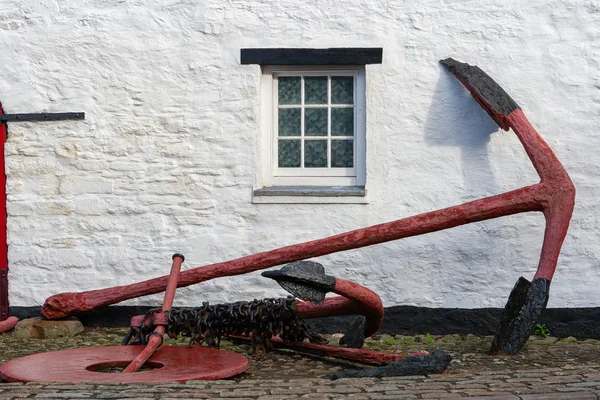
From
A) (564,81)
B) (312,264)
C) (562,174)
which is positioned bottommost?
(312,264)

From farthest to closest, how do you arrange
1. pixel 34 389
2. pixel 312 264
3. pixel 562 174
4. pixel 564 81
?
pixel 564 81 → pixel 562 174 → pixel 312 264 → pixel 34 389

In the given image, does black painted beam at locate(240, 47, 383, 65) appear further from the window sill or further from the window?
the window sill

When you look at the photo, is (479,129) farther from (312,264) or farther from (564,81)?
(312,264)

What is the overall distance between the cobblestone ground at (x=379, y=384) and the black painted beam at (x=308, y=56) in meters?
2.41

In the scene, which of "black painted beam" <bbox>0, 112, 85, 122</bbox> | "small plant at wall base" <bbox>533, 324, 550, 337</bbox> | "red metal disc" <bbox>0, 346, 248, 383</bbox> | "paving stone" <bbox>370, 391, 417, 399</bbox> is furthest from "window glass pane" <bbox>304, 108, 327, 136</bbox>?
"paving stone" <bbox>370, 391, 417, 399</bbox>

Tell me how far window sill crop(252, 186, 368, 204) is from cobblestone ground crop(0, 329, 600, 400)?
56.9 inches

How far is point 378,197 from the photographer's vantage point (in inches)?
308

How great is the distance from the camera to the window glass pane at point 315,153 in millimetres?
8141

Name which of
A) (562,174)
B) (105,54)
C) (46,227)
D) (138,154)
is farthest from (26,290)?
(562,174)

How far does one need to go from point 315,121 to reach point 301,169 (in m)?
0.42

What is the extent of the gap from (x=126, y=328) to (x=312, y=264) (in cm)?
267

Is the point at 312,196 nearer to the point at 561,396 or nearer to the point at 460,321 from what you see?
the point at 460,321

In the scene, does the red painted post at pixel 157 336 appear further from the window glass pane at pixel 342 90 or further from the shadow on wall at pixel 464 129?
the shadow on wall at pixel 464 129

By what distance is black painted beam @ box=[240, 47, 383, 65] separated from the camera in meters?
7.81
